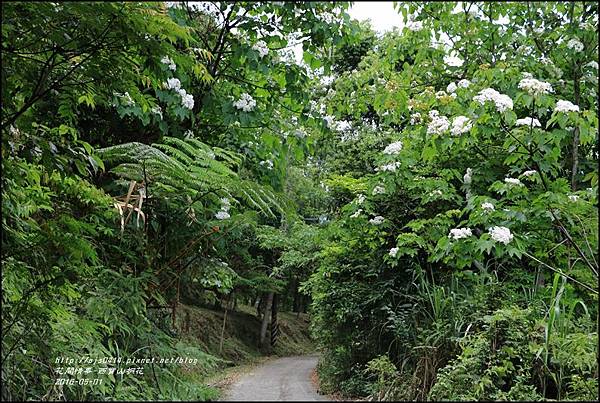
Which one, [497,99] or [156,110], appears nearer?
[497,99]

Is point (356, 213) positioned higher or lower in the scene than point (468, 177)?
lower

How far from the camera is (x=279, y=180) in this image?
6.62m

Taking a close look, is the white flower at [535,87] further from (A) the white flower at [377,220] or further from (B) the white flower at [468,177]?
(A) the white flower at [377,220]

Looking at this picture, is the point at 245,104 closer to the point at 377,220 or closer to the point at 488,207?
the point at 488,207

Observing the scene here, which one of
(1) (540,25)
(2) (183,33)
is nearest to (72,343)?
(2) (183,33)

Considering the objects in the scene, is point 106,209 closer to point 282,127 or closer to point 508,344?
point 282,127

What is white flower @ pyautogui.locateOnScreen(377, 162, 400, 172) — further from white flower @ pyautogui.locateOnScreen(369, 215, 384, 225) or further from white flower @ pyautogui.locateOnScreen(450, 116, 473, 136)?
white flower @ pyautogui.locateOnScreen(450, 116, 473, 136)

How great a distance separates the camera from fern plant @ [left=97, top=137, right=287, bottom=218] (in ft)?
13.1

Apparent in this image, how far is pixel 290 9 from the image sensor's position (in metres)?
3.22

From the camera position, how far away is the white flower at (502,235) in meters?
4.04

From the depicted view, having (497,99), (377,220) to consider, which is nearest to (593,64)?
(497,99)

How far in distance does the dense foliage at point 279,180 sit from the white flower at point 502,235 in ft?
0.13

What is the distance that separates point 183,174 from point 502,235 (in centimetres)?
255

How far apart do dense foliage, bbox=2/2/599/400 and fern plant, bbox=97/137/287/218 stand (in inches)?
0.8
